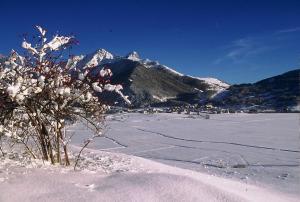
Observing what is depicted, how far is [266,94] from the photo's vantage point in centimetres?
13075

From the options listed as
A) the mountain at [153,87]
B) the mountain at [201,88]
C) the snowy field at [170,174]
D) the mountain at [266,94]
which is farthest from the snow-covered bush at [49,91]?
the mountain at [153,87]

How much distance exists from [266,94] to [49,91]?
126637 millimetres

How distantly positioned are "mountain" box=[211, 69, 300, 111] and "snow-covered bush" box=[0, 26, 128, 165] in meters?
91.7

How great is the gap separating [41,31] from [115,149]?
14761 millimetres

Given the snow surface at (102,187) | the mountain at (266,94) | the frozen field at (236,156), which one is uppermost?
the mountain at (266,94)

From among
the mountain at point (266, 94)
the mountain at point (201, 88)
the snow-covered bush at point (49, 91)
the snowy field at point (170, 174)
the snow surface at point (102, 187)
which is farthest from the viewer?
the mountain at point (201, 88)

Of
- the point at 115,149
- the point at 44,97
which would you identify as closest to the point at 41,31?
the point at 44,97

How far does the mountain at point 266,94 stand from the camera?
108106mm

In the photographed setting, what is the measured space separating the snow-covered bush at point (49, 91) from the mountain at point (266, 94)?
9173cm

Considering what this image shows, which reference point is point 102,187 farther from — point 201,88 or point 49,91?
point 201,88

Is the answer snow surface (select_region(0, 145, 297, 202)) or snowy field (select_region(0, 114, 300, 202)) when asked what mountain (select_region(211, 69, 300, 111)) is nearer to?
snowy field (select_region(0, 114, 300, 202))

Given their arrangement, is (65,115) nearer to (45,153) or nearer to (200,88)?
(45,153)

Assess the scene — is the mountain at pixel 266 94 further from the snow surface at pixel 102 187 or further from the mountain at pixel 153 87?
the snow surface at pixel 102 187

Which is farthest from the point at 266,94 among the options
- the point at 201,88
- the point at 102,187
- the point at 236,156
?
the point at 102,187
